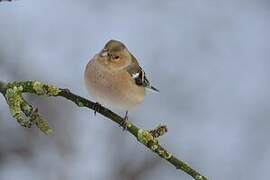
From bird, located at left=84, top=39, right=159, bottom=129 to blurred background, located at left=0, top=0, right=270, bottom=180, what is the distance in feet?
4.39

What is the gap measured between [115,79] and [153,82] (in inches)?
92.5

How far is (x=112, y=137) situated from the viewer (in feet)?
13.3

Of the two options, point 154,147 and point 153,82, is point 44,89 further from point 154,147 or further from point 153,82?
point 153,82

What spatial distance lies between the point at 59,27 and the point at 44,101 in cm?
161

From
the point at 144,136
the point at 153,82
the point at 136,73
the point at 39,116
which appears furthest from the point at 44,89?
the point at 153,82

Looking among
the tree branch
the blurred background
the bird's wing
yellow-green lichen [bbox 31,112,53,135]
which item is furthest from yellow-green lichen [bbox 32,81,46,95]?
the blurred background

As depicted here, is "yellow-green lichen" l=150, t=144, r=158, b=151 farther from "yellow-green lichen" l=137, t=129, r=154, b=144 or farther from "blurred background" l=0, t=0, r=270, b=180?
"blurred background" l=0, t=0, r=270, b=180

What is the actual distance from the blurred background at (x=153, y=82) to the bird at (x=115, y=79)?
1339 mm

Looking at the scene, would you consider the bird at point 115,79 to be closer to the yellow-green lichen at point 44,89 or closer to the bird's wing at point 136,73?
the bird's wing at point 136,73

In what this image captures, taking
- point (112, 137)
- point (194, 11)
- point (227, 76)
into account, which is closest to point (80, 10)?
point (194, 11)

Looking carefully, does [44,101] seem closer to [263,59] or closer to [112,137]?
[112,137]

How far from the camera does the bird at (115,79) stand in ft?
7.05

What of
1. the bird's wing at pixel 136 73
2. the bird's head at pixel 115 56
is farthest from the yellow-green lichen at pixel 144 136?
the bird's wing at pixel 136 73

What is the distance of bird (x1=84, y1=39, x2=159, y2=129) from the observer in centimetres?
215
